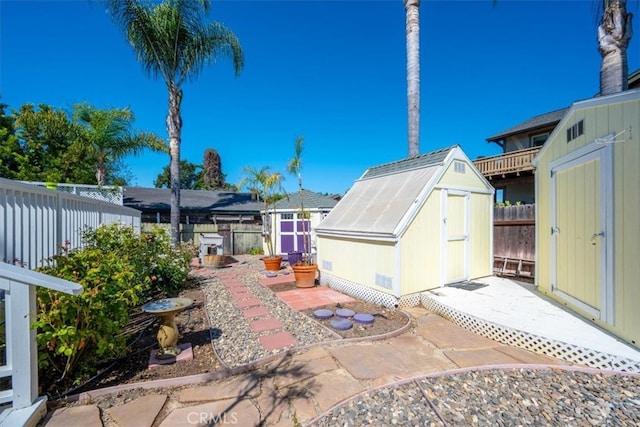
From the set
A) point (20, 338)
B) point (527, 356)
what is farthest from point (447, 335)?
point (20, 338)

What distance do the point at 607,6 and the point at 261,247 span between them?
13.7m

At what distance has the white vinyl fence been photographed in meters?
1.93

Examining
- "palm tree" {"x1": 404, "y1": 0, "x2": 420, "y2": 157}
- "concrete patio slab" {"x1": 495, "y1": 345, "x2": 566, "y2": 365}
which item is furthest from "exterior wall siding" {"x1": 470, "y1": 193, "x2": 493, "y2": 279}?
"concrete patio slab" {"x1": 495, "y1": 345, "x2": 566, "y2": 365}

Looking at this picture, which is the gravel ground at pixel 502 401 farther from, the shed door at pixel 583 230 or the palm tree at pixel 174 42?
the palm tree at pixel 174 42

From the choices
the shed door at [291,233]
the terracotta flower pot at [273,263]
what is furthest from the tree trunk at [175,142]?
the shed door at [291,233]

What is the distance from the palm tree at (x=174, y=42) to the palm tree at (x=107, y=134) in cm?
333

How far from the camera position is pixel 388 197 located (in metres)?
5.75

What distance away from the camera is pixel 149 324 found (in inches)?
160

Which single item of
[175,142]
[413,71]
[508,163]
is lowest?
[508,163]

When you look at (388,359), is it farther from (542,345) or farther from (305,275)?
(305,275)

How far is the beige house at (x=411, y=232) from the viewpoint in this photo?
481 cm

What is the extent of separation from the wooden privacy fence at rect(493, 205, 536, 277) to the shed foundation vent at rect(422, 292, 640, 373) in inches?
187

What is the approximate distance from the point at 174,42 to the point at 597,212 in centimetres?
1190

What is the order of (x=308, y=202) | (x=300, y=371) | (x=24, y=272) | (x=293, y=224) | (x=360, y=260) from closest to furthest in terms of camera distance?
(x=24, y=272)
(x=300, y=371)
(x=360, y=260)
(x=293, y=224)
(x=308, y=202)
